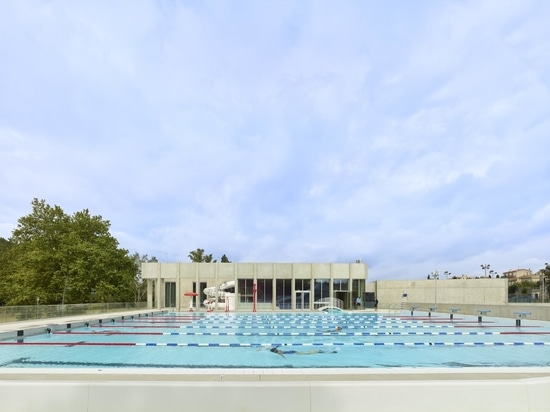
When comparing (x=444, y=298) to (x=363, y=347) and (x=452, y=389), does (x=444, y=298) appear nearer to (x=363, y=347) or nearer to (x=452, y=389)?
(x=363, y=347)

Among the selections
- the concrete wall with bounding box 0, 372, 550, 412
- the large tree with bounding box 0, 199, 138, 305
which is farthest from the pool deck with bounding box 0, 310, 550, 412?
the large tree with bounding box 0, 199, 138, 305

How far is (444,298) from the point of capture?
43281 millimetres

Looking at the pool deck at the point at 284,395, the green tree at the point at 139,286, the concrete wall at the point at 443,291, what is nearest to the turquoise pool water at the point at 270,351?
the pool deck at the point at 284,395

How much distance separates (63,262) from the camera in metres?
37.5

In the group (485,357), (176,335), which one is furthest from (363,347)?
(176,335)

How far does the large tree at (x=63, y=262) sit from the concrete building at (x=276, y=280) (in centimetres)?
358

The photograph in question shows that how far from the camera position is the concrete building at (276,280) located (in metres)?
40.0

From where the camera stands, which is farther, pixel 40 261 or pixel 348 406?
Answer: pixel 40 261

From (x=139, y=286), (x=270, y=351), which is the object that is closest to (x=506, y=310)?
(x=270, y=351)

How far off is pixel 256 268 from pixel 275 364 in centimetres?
2986

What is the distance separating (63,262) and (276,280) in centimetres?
1913

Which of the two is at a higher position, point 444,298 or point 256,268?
point 256,268

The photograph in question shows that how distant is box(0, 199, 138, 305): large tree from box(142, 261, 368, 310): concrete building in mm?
3582

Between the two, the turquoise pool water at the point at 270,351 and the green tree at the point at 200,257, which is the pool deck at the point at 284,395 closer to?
the turquoise pool water at the point at 270,351
